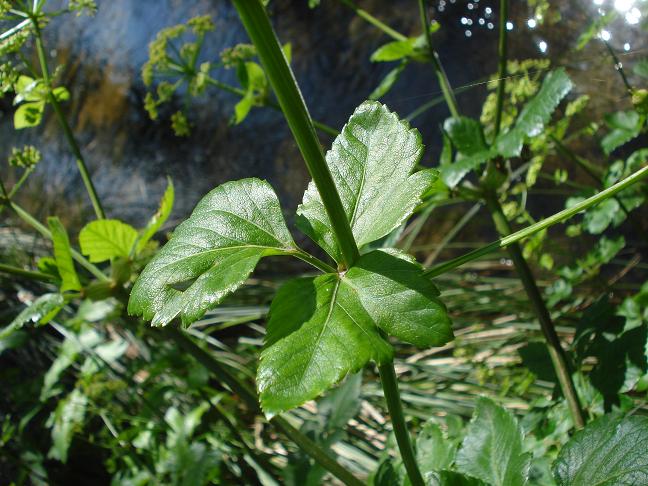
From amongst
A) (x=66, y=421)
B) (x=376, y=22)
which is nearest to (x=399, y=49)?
(x=376, y=22)

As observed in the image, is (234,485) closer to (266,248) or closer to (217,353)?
(217,353)

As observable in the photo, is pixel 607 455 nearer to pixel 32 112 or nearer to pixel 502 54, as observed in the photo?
pixel 502 54

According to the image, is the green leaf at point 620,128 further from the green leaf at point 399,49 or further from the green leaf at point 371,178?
the green leaf at point 371,178

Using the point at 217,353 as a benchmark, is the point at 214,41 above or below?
above

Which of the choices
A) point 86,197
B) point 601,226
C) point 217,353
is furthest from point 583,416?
point 86,197

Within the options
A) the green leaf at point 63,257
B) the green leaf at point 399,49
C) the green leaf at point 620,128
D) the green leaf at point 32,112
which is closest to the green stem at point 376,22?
the green leaf at point 399,49

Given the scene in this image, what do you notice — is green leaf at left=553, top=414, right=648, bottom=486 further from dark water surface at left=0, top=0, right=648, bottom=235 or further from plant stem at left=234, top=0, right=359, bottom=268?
dark water surface at left=0, top=0, right=648, bottom=235
